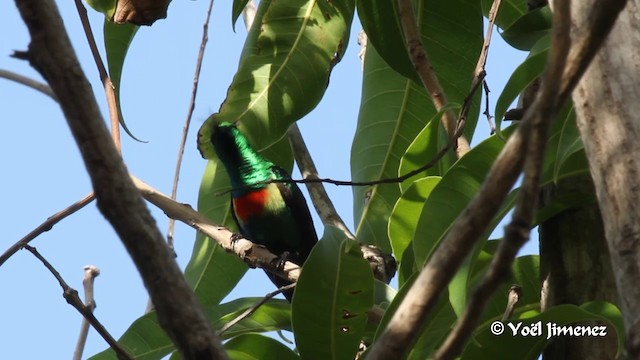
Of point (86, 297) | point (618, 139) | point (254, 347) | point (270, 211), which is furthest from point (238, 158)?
point (618, 139)

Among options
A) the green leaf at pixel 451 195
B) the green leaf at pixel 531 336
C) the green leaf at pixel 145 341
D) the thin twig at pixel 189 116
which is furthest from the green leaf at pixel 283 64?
the green leaf at pixel 531 336

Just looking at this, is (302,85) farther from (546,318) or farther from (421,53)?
Answer: (546,318)

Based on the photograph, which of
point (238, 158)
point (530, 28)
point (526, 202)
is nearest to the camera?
point (526, 202)

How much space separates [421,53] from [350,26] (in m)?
0.79

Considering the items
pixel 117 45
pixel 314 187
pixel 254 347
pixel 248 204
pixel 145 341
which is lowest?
pixel 254 347

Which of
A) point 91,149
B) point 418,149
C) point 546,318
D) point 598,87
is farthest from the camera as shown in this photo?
point 418,149

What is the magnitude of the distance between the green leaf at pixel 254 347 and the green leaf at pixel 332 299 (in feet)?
0.69

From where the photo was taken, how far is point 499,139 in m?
2.38

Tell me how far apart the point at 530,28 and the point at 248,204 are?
6.53 feet

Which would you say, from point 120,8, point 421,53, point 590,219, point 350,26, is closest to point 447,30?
point 350,26

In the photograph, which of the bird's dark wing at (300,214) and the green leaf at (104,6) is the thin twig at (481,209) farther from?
the bird's dark wing at (300,214)

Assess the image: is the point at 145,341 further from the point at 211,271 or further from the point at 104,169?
the point at 104,169

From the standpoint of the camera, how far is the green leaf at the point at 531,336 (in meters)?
2.30

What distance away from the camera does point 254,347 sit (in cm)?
274
